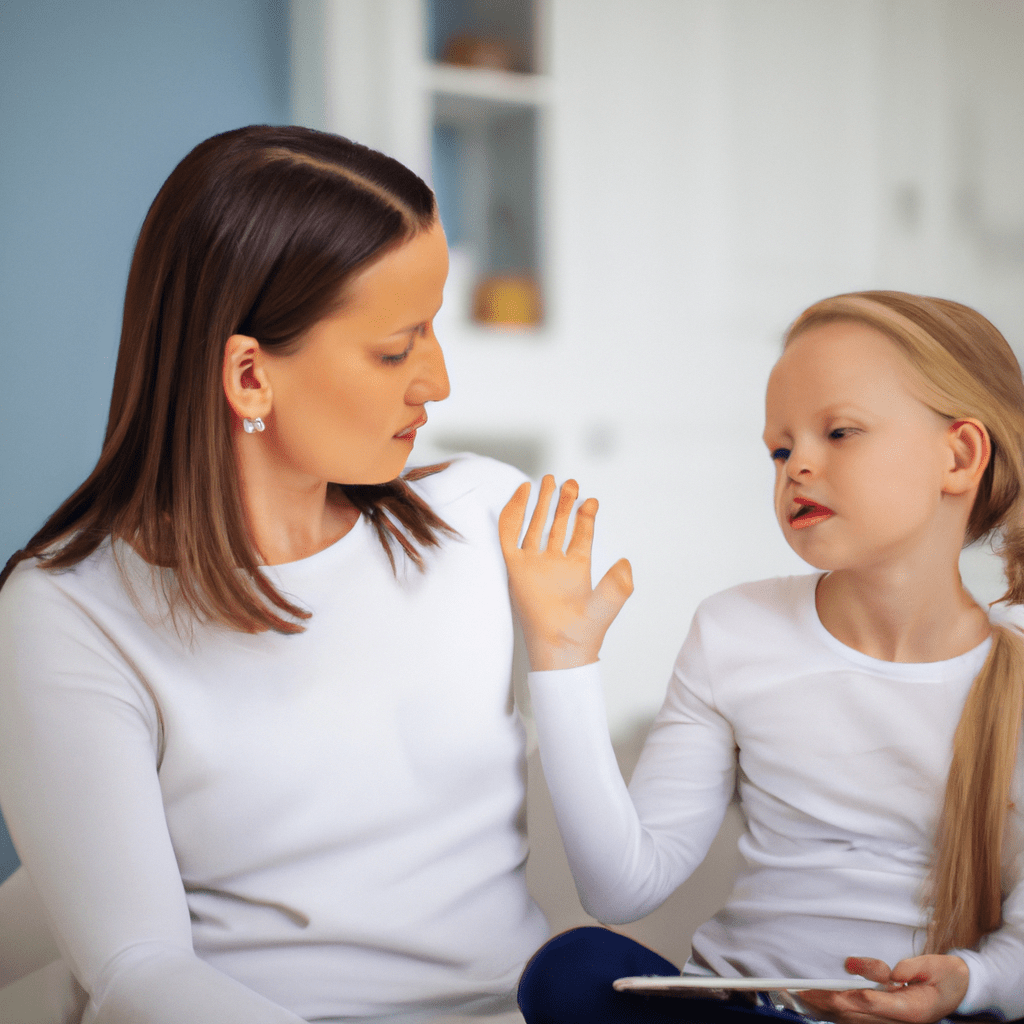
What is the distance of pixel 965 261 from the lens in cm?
210

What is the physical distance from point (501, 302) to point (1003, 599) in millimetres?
1086

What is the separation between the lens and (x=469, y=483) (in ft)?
2.85

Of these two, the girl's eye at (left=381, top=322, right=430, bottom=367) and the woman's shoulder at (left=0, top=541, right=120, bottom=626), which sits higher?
the girl's eye at (left=381, top=322, right=430, bottom=367)

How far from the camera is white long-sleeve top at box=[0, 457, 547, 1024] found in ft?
2.06

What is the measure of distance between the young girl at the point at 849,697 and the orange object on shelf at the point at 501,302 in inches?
37.5

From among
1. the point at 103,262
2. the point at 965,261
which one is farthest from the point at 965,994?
the point at 965,261

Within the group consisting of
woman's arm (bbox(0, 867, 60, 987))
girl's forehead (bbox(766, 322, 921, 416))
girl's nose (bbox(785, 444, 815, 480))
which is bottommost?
woman's arm (bbox(0, 867, 60, 987))

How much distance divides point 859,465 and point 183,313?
0.48 meters

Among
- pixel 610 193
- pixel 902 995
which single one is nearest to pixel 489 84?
pixel 610 193

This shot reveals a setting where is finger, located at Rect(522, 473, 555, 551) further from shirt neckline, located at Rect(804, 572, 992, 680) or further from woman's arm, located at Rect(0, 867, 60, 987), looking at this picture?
woman's arm, located at Rect(0, 867, 60, 987)

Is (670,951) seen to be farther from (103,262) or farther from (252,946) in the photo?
(103,262)

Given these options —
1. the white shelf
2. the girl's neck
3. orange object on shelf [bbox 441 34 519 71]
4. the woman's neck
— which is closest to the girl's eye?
the woman's neck

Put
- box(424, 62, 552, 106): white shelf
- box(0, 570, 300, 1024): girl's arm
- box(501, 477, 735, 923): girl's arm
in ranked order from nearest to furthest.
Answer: box(0, 570, 300, 1024): girl's arm, box(501, 477, 735, 923): girl's arm, box(424, 62, 552, 106): white shelf

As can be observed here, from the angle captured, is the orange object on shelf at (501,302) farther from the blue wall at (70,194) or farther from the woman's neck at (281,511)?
the woman's neck at (281,511)
